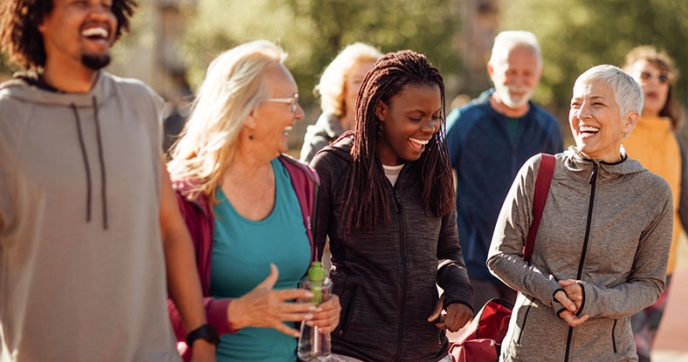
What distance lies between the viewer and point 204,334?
3.14 m

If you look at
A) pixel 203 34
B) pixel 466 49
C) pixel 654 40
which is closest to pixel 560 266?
pixel 203 34

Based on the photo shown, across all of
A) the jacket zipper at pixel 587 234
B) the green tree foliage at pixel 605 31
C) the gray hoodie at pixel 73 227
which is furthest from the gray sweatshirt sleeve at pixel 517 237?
the green tree foliage at pixel 605 31

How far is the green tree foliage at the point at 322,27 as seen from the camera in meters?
28.6

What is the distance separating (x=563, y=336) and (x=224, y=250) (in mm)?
1504

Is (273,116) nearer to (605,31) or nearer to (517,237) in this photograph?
(517,237)

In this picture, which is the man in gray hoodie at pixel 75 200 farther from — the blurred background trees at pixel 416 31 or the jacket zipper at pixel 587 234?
the blurred background trees at pixel 416 31

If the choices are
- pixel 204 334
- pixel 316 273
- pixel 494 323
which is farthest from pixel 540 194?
pixel 204 334

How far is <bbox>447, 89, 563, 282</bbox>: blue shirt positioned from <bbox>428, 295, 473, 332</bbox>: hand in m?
1.72

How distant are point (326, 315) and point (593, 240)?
1.21m

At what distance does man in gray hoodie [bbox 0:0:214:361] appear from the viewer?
2.77 m

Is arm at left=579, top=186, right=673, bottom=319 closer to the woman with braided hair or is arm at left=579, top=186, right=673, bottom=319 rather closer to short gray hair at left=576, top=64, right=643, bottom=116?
short gray hair at left=576, top=64, right=643, bottom=116

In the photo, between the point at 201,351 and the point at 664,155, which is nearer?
the point at 201,351

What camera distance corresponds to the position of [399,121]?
390 centimetres

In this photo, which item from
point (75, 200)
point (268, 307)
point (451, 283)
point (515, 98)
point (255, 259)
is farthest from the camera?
point (515, 98)
